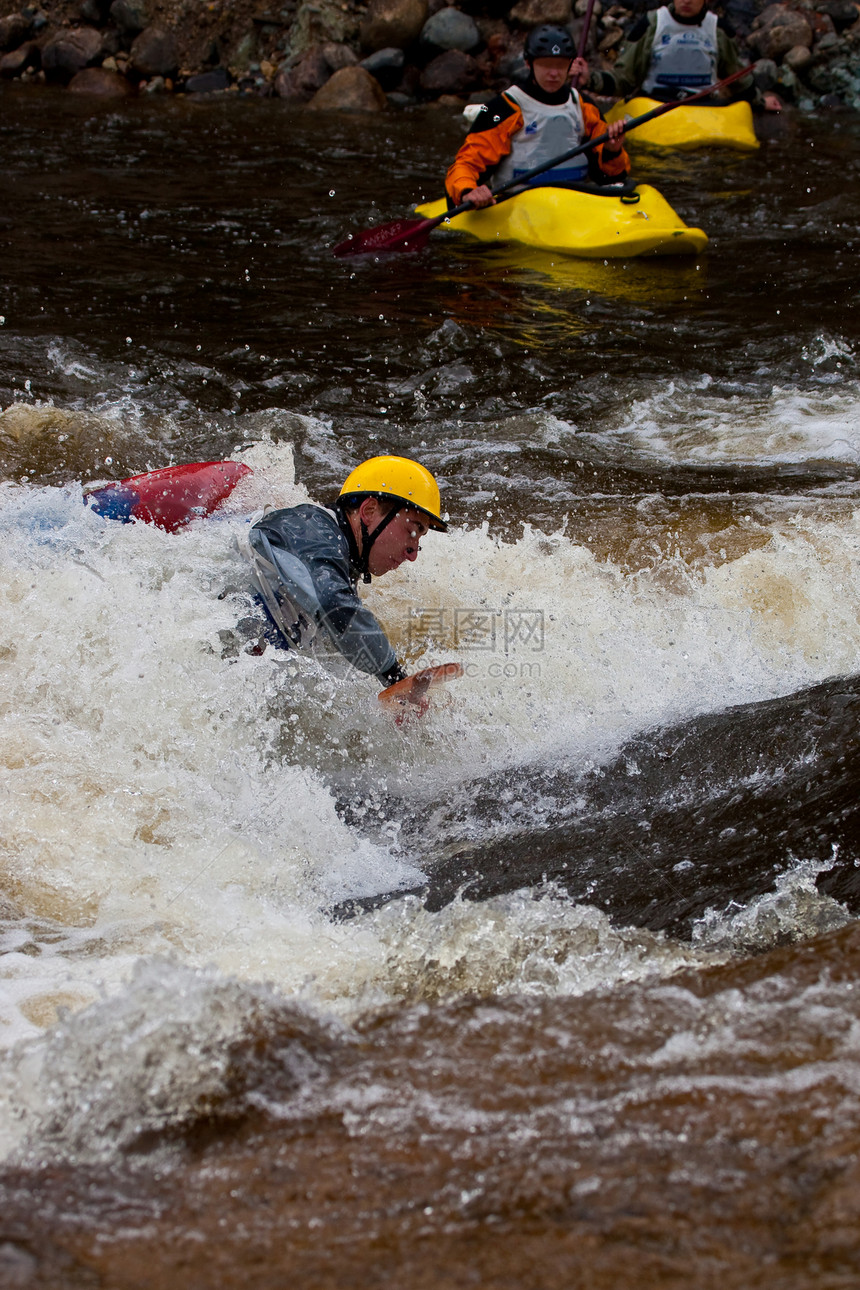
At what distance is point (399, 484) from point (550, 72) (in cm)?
674

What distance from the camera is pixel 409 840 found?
327 cm

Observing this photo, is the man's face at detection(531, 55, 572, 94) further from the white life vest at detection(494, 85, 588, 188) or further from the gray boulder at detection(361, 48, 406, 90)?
the gray boulder at detection(361, 48, 406, 90)

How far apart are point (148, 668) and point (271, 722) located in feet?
1.52

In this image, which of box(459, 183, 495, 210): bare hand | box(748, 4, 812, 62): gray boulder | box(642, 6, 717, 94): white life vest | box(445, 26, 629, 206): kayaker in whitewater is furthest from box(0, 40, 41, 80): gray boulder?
box(459, 183, 495, 210): bare hand

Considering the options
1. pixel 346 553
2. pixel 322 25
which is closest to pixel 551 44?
pixel 346 553

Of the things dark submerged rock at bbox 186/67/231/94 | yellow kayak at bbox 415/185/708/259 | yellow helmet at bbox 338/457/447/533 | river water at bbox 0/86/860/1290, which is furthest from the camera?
dark submerged rock at bbox 186/67/231/94

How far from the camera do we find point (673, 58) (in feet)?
37.0

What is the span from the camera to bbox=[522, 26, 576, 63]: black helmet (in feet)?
28.0

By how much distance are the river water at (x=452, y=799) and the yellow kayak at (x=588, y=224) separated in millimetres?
236

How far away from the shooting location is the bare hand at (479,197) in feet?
28.5

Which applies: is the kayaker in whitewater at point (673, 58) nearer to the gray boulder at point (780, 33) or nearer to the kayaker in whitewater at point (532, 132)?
the kayaker in whitewater at point (532, 132)

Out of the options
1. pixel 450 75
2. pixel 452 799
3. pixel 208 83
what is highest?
pixel 450 75

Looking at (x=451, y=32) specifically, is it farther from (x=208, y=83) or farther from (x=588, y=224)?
(x=588, y=224)

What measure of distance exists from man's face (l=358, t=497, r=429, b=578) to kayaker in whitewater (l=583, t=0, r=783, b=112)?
9223 mm
